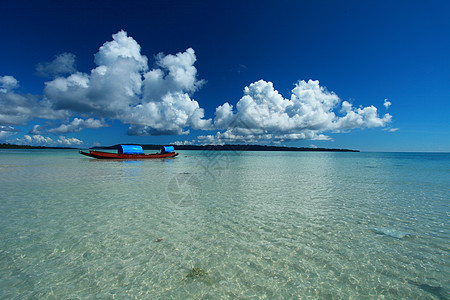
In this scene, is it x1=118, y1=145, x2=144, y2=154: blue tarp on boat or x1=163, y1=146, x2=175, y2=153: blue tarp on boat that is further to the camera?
x1=163, y1=146, x2=175, y2=153: blue tarp on boat

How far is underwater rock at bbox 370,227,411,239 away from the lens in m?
7.96

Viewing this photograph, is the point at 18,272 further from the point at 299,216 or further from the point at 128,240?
the point at 299,216

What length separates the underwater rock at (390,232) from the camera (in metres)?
7.96

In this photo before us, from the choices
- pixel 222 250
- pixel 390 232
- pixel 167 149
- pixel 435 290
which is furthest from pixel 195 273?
pixel 167 149

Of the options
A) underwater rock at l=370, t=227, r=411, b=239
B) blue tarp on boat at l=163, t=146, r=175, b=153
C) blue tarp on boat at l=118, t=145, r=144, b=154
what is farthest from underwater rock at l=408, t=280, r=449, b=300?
blue tarp on boat at l=163, t=146, r=175, b=153

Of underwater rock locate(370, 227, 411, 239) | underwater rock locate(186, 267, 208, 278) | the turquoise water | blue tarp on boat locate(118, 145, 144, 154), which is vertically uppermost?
blue tarp on boat locate(118, 145, 144, 154)

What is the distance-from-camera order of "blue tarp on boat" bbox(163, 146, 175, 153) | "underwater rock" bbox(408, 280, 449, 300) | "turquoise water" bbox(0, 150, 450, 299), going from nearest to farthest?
"underwater rock" bbox(408, 280, 449, 300)
"turquoise water" bbox(0, 150, 450, 299)
"blue tarp on boat" bbox(163, 146, 175, 153)

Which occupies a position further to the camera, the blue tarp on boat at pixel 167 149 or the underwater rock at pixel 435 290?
the blue tarp on boat at pixel 167 149

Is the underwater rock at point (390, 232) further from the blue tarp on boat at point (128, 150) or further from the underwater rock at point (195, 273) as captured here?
the blue tarp on boat at point (128, 150)

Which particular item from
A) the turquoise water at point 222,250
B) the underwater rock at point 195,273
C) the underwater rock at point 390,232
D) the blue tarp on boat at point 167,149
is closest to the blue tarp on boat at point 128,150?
the blue tarp on boat at point 167,149

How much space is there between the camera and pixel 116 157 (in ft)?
184

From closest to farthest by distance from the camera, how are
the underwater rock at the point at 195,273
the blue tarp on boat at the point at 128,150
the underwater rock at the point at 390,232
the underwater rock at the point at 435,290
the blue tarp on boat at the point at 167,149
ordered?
the underwater rock at the point at 435,290 < the underwater rock at the point at 195,273 < the underwater rock at the point at 390,232 < the blue tarp on boat at the point at 128,150 < the blue tarp on boat at the point at 167,149

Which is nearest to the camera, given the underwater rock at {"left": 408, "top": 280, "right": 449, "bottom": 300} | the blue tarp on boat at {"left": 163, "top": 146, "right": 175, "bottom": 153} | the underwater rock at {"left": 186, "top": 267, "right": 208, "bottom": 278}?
the underwater rock at {"left": 408, "top": 280, "right": 449, "bottom": 300}

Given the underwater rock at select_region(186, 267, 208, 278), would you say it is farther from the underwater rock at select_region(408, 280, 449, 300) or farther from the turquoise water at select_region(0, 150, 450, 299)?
the underwater rock at select_region(408, 280, 449, 300)
